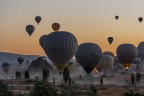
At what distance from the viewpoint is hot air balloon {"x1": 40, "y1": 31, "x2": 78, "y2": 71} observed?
248 feet

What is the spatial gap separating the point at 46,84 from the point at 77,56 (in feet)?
137

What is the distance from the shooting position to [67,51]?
76125 millimetres

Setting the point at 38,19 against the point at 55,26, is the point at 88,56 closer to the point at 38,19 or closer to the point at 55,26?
the point at 55,26

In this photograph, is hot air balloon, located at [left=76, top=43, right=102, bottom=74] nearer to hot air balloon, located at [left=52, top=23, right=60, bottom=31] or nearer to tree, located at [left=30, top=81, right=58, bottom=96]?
hot air balloon, located at [left=52, top=23, right=60, bottom=31]

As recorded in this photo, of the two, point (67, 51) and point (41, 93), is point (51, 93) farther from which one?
point (67, 51)

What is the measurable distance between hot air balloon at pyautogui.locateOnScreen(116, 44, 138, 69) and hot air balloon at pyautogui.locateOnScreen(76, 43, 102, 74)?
640 inches

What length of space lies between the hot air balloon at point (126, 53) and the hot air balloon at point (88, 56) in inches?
640

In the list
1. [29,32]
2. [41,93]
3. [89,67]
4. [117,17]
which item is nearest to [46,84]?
[41,93]

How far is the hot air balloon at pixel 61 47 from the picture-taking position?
75.6 meters

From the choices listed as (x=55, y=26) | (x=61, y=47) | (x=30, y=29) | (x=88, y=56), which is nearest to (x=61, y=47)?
(x=61, y=47)

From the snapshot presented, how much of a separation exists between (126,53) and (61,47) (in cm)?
3594

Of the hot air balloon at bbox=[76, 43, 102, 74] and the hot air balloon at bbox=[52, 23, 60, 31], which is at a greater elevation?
the hot air balloon at bbox=[52, 23, 60, 31]

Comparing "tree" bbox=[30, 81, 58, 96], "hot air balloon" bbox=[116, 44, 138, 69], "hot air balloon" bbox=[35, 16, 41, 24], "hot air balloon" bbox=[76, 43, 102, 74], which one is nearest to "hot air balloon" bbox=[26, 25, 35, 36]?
"hot air balloon" bbox=[35, 16, 41, 24]

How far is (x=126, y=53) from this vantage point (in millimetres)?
108062
